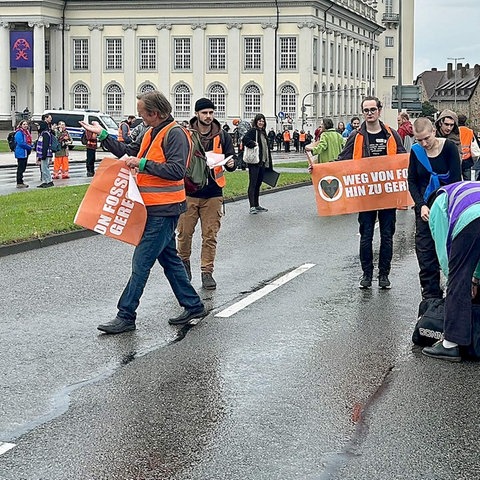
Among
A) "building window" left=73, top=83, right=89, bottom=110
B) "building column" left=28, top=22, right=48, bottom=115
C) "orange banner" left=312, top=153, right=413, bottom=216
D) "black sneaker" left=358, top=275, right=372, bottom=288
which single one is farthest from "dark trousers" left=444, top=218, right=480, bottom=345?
"building window" left=73, top=83, right=89, bottom=110

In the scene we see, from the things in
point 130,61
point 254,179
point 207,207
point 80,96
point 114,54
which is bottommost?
point 207,207

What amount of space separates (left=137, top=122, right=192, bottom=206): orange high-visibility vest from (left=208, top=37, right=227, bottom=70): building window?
3319 inches

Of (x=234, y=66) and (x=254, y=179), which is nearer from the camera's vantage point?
(x=254, y=179)

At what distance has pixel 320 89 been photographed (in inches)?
3772

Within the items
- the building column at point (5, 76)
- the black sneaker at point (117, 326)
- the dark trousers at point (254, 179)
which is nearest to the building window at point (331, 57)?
the building column at point (5, 76)

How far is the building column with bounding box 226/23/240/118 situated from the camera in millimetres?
91562

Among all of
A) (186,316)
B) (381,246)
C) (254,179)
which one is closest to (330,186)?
(381,246)

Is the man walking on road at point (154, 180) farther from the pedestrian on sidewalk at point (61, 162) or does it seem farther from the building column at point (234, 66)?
the building column at point (234, 66)

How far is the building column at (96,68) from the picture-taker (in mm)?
93562

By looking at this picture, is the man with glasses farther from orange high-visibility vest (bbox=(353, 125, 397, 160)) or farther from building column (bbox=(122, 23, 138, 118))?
building column (bbox=(122, 23, 138, 118))

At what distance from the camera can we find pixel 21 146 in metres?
29.2

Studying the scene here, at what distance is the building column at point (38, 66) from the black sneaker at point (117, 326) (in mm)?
83004

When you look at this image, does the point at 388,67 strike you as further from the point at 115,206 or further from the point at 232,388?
the point at 232,388

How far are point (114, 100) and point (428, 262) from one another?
8621 cm
